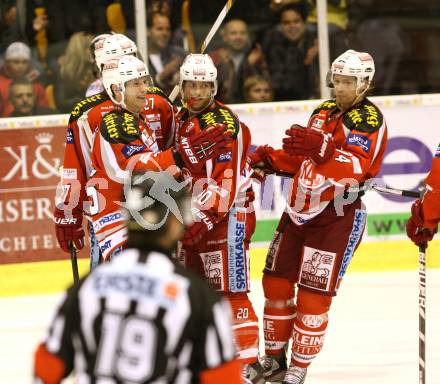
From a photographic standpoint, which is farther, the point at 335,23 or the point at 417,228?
the point at 335,23

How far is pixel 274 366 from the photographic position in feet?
16.5

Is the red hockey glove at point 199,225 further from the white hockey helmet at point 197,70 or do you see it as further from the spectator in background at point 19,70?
the spectator in background at point 19,70

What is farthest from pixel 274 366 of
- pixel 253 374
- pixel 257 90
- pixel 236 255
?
pixel 257 90

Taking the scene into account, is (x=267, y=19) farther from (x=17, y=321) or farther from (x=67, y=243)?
(x=67, y=243)

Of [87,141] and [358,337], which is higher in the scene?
[87,141]

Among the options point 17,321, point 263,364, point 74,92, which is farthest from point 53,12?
point 263,364

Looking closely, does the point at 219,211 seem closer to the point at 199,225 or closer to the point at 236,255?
the point at 199,225

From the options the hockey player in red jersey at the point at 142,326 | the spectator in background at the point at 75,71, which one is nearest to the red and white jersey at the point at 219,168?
the hockey player in red jersey at the point at 142,326

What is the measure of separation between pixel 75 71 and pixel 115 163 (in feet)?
11.6

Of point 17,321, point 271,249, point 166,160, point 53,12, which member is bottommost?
point 17,321

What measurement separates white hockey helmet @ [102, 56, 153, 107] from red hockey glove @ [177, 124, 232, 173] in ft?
1.02

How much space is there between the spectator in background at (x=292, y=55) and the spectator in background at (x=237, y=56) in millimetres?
70

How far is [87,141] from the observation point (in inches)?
190

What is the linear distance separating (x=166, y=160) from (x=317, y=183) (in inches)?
30.1
